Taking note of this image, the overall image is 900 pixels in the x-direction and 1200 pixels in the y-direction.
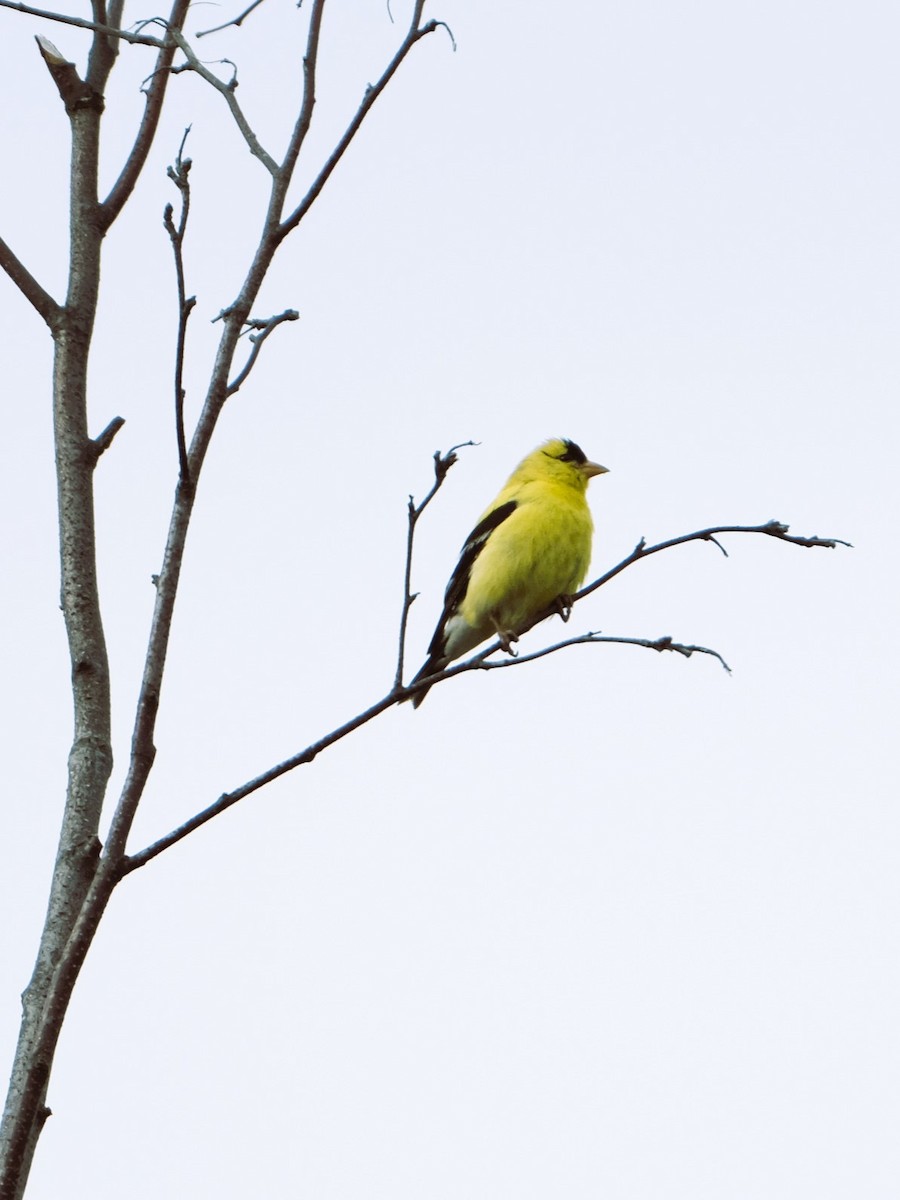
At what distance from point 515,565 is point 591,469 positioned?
3.46 feet

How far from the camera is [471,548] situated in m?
6.43

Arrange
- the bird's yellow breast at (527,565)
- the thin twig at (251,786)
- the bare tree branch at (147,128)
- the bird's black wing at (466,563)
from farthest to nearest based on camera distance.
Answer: the bird's black wing at (466,563) → the bird's yellow breast at (527,565) → the bare tree branch at (147,128) → the thin twig at (251,786)

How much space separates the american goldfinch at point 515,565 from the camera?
5.97 metres

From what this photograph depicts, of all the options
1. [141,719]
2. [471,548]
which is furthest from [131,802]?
[471,548]

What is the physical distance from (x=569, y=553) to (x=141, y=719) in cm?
384

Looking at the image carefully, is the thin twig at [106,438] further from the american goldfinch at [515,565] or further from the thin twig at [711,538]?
the american goldfinch at [515,565]

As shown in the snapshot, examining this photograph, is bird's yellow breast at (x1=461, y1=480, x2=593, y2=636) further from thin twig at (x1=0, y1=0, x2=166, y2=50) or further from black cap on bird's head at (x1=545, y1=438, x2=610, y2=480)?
thin twig at (x1=0, y1=0, x2=166, y2=50)

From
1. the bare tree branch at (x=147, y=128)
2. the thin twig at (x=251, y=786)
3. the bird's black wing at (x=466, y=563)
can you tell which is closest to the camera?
the thin twig at (x=251, y=786)

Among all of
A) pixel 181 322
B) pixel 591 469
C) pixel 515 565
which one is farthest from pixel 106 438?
pixel 591 469

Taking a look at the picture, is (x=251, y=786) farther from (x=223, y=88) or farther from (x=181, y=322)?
(x=223, y=88)

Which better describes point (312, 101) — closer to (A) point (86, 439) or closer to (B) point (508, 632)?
(A) point (86, 439)

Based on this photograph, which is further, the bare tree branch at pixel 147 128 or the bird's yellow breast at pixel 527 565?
the bird's yellow breast at pixel 527 565

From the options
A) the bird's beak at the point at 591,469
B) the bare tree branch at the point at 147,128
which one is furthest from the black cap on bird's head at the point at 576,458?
the bare tree branch at the point at 147,128

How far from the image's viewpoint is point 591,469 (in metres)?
6.83
